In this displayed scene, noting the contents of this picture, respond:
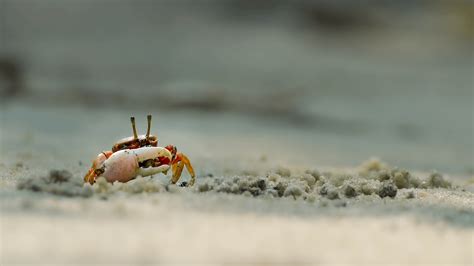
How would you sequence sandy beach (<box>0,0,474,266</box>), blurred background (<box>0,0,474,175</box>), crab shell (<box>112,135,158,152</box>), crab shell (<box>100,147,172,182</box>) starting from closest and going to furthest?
1. sandy beach (<box>0,0,474,266</box>)
2. crab shell (<box>100,147,172,182</box>)
3. crab shell (<box>112,135,158,152</box>)
4. blurred background (<box>0,0,474,175</box>)

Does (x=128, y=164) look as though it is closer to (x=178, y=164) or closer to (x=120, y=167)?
(x=120, y=167)

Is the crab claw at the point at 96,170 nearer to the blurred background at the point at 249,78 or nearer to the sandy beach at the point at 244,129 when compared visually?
the sandy beach at the point at 244,129

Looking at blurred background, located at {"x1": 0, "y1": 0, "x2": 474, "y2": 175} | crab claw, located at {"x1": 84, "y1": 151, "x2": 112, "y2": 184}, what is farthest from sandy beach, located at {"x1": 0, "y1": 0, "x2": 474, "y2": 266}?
crab claw, located at {"x1": 84, "y1": 151, "x2": 112, "y2": 184}

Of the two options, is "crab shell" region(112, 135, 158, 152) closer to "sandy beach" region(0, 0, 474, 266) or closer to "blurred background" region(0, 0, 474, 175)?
"sandy beach" region(0, 0, 474, 266)

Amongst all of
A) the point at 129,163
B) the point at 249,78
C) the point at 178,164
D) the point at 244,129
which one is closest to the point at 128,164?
the point at 129,163

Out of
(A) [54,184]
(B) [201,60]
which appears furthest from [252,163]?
(B) [201,60]

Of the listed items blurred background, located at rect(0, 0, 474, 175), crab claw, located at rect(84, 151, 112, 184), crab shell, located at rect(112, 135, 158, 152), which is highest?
blurred background, located at rect(0, 0, 474, 175)

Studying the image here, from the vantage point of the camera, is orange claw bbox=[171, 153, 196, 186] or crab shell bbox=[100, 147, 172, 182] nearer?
crab shell bbox=[100, 147, 172, 182]
